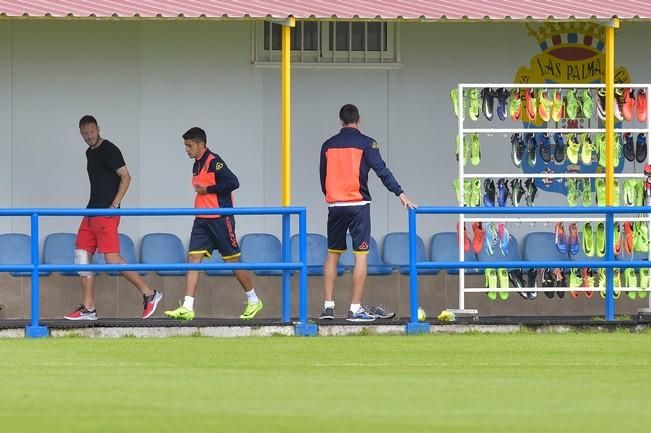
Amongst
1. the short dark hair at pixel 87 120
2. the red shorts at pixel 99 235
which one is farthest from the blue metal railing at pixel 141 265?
the short dark hair at pixel 87 120

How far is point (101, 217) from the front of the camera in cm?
1812

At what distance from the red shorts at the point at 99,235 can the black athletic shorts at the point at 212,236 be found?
82cm

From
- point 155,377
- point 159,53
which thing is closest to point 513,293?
point 159,53

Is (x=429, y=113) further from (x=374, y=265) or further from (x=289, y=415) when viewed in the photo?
(x=289, y=415)

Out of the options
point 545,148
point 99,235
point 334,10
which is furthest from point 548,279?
point 99,235

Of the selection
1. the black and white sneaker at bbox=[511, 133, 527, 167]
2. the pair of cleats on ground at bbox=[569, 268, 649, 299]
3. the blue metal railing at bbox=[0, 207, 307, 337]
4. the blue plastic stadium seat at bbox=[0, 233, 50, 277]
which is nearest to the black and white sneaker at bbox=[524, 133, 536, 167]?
the black and white sneaker at bbox=[511, 133, 527, 167]

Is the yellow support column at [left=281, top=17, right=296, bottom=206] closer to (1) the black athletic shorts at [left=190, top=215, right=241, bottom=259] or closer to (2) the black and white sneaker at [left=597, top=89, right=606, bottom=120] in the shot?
(1) the black athletic shorts at [left=190, top=215, right=241, bottom=259]

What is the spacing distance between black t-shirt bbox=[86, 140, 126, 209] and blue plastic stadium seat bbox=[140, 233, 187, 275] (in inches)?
58.0

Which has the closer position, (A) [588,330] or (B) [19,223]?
(A) [588,330]

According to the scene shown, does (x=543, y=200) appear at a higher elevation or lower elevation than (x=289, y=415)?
higher

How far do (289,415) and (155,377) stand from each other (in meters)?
2.50

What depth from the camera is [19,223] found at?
1978cm

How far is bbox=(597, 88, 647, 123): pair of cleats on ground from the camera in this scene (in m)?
18.8

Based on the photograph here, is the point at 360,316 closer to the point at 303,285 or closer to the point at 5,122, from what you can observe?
the point at 303,285
